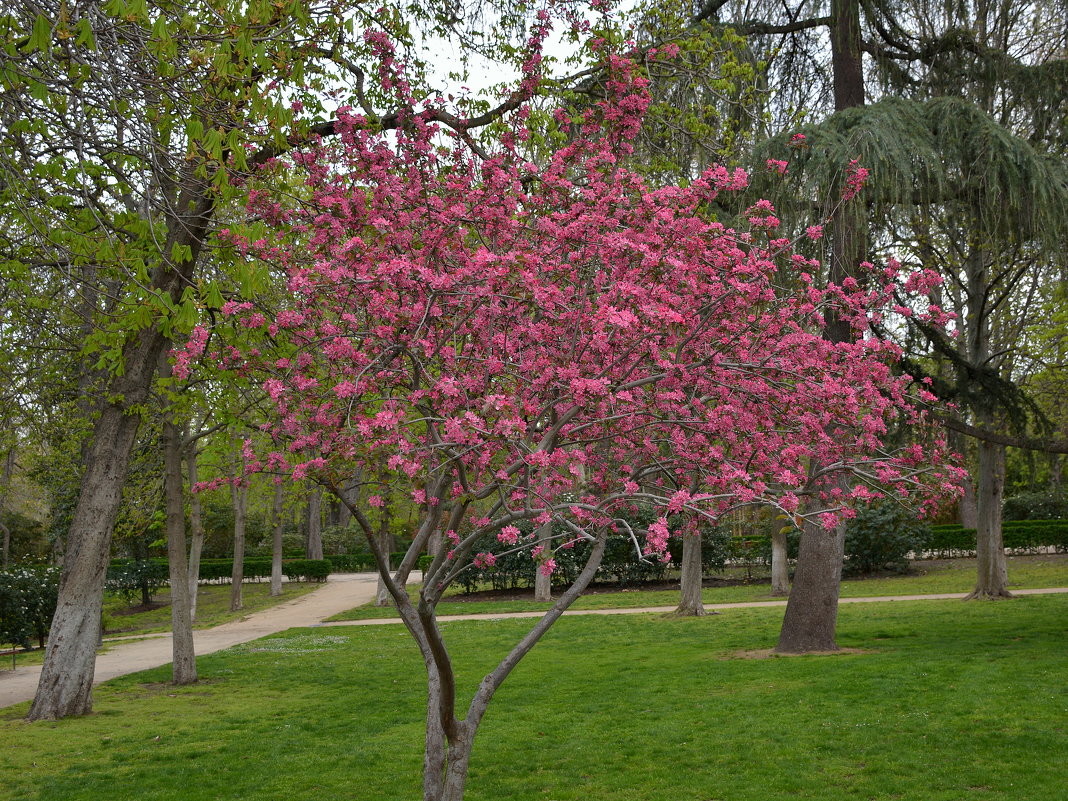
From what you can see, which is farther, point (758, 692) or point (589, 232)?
point (758, 692)

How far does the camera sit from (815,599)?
38.2ft

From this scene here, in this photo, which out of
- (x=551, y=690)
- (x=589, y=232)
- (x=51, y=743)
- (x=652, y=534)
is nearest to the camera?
(x=652, y=534)

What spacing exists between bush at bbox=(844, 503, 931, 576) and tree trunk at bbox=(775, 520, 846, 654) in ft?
37.1

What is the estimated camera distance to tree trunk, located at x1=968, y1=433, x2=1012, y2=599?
16.6 m

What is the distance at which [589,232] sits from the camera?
5367 millimetres

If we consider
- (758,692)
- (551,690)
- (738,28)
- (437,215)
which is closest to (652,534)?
(437,215)

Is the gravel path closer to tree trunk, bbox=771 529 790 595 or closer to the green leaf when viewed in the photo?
the green leaf

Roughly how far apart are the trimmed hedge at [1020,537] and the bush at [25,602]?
879 inches

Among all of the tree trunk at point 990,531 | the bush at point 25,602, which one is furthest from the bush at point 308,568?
the tree trunk at point 990,531

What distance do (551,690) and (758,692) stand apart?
2.37 m

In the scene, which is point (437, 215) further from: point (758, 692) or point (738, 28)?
point (738, 28)

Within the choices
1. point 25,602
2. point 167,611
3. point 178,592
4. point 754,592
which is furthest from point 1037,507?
point 25,602

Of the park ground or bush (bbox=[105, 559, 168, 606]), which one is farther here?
bush (bbox=[105, 559, 168, 606])

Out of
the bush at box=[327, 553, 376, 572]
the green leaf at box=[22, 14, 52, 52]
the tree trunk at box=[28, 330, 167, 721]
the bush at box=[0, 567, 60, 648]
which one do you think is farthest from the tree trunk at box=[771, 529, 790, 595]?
the bush at box=[327, 553, 376, 572]
